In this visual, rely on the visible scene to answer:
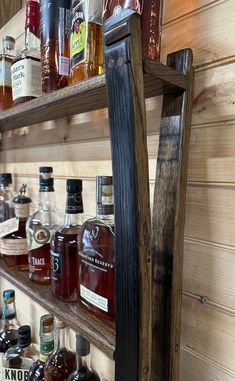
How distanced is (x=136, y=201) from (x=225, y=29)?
A: 0.37m

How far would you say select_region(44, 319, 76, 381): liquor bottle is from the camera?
33.2 inches

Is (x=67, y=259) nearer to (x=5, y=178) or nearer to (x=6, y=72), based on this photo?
(x=5, y=178)

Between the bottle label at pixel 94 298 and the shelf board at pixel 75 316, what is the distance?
0.03 metres

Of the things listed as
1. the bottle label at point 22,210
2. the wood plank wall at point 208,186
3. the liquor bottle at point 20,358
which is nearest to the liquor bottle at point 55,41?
the wood plank wall at point 208,186

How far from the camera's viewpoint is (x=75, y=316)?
613mm

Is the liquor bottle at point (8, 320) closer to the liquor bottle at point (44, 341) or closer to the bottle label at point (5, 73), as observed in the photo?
the liquor bottle at point (44, 341)

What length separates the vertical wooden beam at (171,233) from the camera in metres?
0.55

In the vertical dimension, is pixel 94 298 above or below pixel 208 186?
below

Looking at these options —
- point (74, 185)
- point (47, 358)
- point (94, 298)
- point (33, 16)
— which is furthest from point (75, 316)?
point (33, 16)

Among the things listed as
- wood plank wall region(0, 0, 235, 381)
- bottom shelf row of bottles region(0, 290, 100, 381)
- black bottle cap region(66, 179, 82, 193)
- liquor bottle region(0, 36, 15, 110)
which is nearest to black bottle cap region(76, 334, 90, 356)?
bottom shelf row of bottles region(0, 290, 100, 381)

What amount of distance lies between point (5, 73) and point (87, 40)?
44 cm

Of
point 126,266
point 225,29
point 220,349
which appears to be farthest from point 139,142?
point 220,349

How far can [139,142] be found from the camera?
439mm

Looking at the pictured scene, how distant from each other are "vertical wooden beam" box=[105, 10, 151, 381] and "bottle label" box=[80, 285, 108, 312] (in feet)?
0.39
